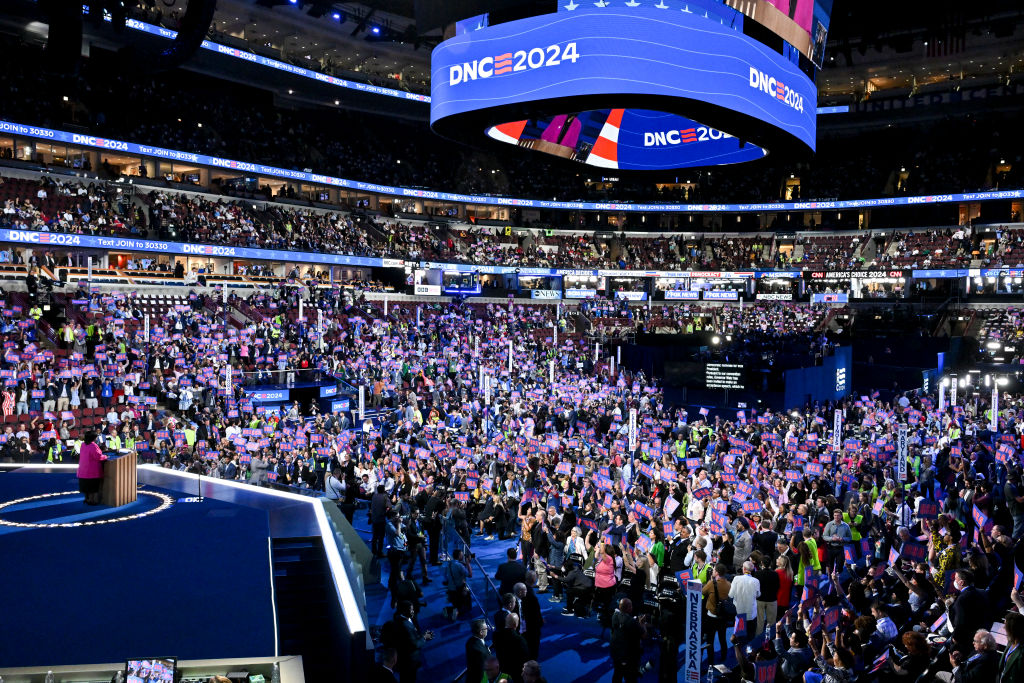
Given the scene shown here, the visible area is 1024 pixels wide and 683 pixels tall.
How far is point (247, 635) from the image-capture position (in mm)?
7121

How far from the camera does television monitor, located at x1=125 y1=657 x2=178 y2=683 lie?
5832 millimetres

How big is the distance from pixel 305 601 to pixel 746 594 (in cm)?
517

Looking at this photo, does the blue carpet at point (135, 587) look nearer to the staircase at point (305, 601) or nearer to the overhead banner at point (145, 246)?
the staircase at point (305, 601)

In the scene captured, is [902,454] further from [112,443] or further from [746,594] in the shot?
[112,443]

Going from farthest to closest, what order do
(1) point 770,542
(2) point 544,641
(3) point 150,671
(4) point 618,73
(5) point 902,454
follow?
(5) point 902,454 → (4) point 618,73 → (1) point 770,542 → (2) point 544,641 → (3) point 150,671

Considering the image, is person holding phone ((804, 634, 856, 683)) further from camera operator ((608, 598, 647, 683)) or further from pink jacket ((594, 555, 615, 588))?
pink jacket ((594, 555, 615, 588))

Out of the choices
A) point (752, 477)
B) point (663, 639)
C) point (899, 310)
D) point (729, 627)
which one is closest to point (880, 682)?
point (663, 639)

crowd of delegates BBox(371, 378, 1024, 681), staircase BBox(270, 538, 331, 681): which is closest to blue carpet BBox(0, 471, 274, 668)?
staircase BBox(270, 538, 331, 681)

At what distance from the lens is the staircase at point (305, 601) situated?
8.70 metres

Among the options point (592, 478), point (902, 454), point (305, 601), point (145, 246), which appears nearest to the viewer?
point (305, 601)

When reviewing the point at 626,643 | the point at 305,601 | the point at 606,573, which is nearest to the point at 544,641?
the point at 606,573

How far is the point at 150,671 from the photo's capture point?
5.88m

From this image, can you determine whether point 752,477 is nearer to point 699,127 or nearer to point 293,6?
point 699,127

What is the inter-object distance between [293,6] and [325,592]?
1645 inches
